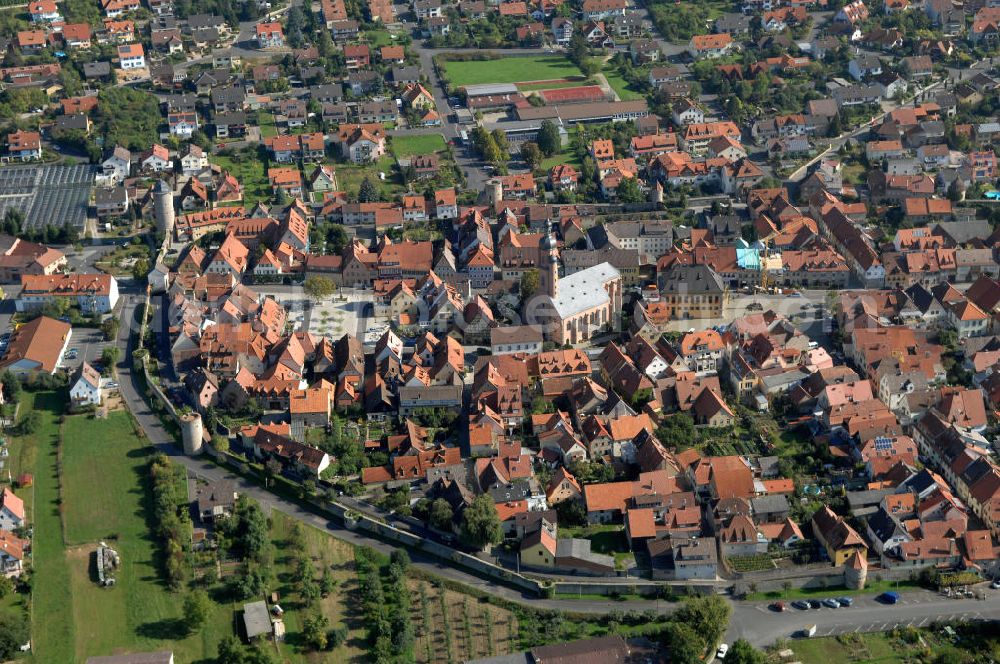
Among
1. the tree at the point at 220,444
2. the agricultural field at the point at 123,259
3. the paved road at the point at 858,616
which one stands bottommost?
the paved road at the point at 858,616

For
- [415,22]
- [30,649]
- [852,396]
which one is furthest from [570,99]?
[30,649]

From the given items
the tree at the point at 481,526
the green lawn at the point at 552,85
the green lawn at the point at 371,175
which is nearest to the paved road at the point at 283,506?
the tree at the point at 481,526

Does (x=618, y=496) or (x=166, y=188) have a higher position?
(x=166, y=188)

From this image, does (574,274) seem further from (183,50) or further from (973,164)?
(183,50)

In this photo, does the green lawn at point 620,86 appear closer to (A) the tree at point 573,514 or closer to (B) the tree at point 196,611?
(A) the tree at point 573,514

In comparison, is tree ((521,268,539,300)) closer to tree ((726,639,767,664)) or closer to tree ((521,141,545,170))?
tree ((521,141,545,170))

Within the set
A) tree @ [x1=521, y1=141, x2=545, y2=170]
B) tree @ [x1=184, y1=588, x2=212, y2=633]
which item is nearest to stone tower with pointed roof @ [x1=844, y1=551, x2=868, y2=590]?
tree @ [x1=184, y1=588, x2=212, y2=633]
